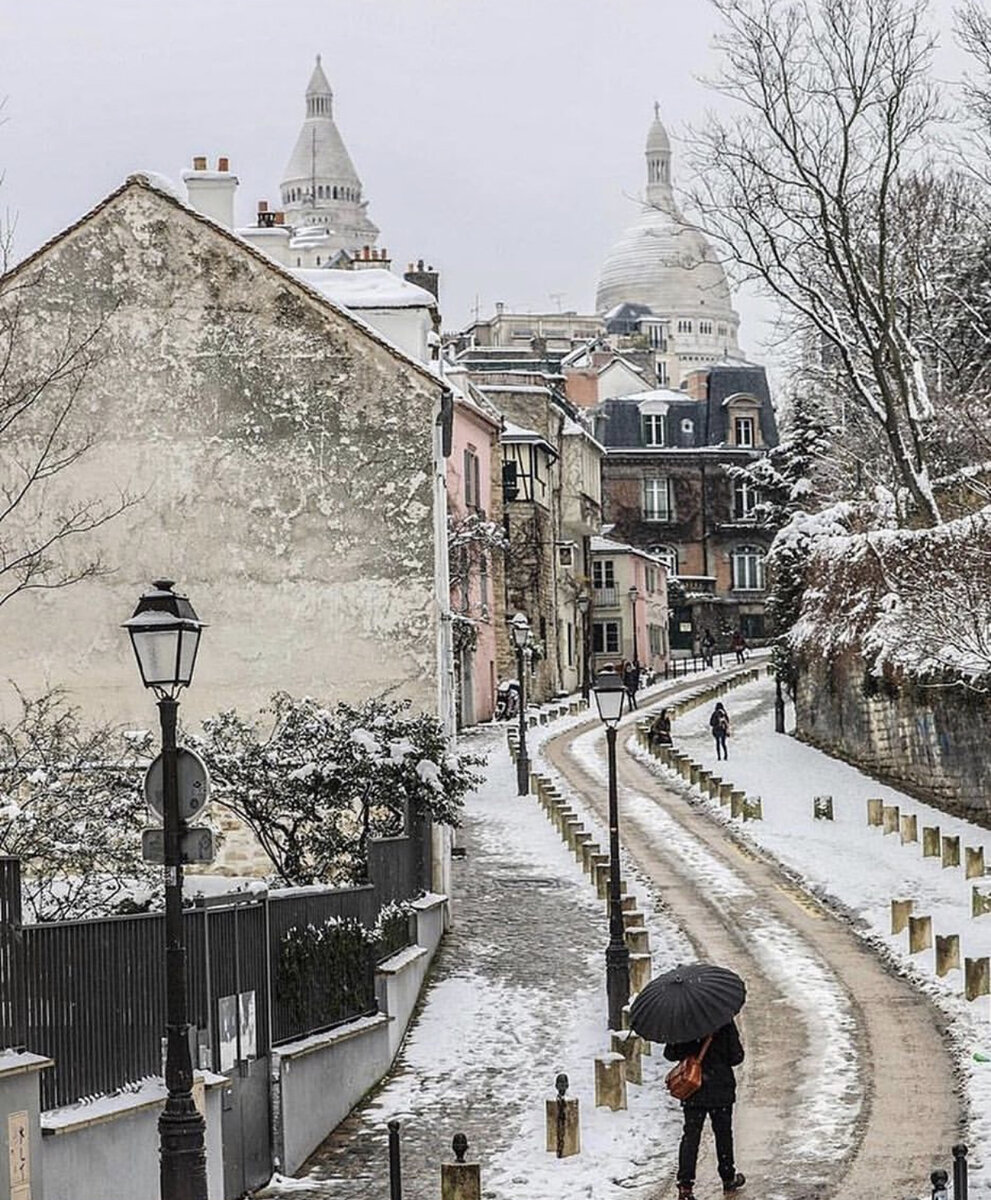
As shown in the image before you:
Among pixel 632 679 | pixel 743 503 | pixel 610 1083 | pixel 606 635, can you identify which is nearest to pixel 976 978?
pixel 610 1083

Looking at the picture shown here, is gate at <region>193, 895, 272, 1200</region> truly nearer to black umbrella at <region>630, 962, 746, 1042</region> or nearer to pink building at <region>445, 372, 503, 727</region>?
black umbrella at <region>630, 962, 746, 1042</region>

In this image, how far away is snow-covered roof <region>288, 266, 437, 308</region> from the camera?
3189 centimetres

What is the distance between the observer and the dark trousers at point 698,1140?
15.0 meters

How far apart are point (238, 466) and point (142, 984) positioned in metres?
14.9

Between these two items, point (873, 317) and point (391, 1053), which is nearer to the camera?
point (391, 1053)

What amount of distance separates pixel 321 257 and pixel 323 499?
442 feet

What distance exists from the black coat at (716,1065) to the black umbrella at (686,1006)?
0.24m

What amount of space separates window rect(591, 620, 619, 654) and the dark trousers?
2736 inches

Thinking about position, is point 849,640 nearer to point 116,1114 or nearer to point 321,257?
point 116,1114

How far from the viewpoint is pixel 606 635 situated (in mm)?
85125

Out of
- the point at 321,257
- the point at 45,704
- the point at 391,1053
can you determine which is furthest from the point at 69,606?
the point at 321,257

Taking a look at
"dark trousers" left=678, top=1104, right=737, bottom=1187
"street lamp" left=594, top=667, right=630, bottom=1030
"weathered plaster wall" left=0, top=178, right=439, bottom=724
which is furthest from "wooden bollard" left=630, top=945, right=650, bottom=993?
"dark trousers" left=678, top=1104, right=737, bottom=1187

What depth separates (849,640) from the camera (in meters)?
47.2

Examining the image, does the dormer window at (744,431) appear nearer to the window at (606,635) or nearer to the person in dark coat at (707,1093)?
the window at (606,635)
